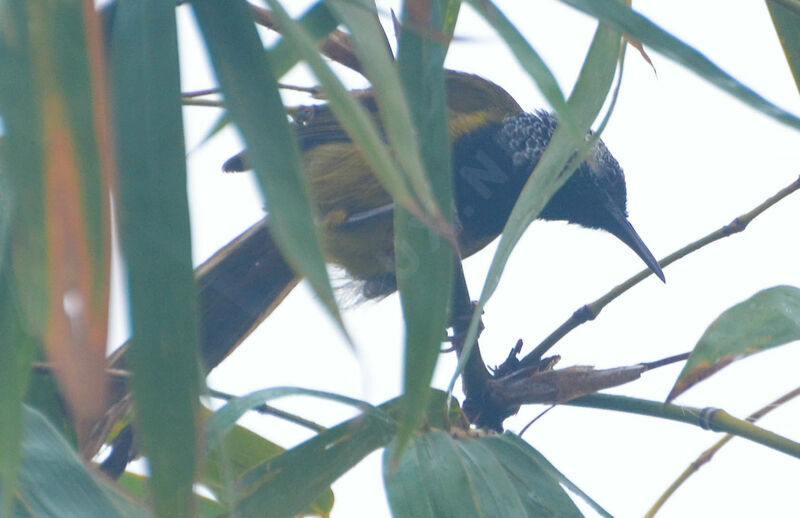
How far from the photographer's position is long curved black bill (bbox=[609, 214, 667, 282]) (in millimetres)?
2727

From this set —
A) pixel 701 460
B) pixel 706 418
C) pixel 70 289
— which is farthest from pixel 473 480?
pixel 70 289

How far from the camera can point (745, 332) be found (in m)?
1.11

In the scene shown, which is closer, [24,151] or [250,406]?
[24,151]

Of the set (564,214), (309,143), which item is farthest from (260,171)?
(564,214)

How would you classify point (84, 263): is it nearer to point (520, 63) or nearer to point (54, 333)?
point (54, 333)

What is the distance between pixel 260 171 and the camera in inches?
28.8

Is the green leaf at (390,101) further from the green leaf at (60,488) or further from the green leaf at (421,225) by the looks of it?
the green leaf at (60,488)

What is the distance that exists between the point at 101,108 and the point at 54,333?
15 cm

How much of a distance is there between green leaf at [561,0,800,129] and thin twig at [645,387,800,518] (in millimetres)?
619

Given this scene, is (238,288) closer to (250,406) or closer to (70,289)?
(250,406)

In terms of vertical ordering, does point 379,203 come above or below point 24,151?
above

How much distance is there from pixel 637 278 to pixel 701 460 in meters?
0.29

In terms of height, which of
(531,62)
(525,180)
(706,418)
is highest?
(525,180)

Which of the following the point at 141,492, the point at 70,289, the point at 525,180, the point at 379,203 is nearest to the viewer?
the point at 70,289
